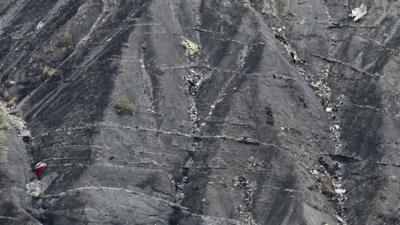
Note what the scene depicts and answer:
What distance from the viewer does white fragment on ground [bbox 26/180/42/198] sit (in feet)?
195

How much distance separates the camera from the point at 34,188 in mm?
59969

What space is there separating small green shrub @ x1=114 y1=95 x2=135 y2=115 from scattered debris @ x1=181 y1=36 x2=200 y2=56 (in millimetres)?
5920

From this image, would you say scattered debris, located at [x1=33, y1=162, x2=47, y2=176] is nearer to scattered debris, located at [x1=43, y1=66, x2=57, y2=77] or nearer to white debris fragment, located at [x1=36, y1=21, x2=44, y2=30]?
scattered debris, located at [x1=43, y1=66, x2=57, y2=77]

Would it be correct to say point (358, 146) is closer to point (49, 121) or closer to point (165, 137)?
point (165, 137)

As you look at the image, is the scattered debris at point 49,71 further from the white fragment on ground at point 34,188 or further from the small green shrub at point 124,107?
the white fragment on ground at point 34,188

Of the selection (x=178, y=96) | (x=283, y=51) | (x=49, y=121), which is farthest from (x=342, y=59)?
(x=49, y=121)

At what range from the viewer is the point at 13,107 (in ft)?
219

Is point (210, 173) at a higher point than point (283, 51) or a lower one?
lower

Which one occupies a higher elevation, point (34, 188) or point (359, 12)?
point (359, 12)

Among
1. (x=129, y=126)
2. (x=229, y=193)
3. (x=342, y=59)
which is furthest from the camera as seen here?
(x=342, y=59)

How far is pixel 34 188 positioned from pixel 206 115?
11.4 m

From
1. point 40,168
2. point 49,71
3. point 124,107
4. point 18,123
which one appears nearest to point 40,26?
point 49,71

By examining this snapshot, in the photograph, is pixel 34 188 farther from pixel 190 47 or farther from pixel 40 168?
pixel 190 47

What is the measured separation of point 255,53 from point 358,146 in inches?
365
